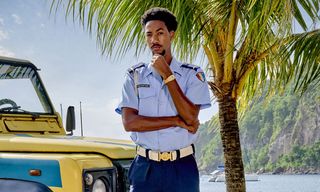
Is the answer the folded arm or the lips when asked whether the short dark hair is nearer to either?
the lips

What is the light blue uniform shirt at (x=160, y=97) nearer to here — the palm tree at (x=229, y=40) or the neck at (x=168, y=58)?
the neck at (x=168, y=58)

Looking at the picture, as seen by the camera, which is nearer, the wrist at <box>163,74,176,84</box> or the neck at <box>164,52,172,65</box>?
the wrist at <box>163,74,176,84</box>

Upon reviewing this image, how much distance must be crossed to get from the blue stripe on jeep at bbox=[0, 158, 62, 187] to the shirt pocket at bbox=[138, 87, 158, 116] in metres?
0.60

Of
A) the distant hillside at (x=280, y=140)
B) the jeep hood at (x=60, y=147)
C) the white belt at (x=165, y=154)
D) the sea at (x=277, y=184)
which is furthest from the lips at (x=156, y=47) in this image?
the sea at (x=277, y=184)

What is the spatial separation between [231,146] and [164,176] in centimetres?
401

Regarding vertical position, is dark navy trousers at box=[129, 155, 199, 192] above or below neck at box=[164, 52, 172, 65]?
below

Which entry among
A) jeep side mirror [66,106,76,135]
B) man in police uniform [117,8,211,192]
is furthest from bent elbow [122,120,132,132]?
jeep side mirror [66,106,76,135]

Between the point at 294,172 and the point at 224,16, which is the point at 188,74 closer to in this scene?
the point at 224,16

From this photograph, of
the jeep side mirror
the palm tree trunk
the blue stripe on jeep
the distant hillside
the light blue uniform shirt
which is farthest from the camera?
the distant hillside

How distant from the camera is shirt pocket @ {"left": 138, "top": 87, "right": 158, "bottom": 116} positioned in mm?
2787

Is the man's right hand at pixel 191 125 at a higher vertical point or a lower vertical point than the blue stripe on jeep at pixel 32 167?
higher

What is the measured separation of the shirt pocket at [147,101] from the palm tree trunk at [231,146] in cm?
389

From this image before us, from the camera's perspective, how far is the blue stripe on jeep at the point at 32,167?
306 centimetres

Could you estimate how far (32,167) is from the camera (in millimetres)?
3143
